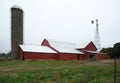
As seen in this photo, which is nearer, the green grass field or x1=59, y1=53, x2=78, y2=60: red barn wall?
the green grass field

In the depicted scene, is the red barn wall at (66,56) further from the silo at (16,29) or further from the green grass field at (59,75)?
the green grass field at (59,75)

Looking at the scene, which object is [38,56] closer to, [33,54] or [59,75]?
[33,54]

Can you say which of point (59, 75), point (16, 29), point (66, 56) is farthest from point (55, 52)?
point (59, 75)

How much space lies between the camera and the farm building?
124 ft

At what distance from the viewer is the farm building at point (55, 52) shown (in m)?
37.9

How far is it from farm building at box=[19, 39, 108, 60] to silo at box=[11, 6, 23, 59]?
1.68m

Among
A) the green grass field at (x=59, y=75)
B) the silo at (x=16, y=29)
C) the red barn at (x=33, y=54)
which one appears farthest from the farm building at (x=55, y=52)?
the green grass field at (x=59, y=75)

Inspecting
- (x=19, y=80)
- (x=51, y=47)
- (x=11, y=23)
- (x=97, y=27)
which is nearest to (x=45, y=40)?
(x=51, y=47)

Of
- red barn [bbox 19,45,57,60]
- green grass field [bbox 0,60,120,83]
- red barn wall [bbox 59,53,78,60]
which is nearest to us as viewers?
green grass field [bbox 0,60,120,83]

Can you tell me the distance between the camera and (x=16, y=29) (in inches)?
1588

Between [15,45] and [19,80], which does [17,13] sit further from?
[19,80]

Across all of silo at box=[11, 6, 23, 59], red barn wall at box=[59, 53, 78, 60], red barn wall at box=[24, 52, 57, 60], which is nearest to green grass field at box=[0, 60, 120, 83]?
red barn wall at box=[24, 52, 57, 60]

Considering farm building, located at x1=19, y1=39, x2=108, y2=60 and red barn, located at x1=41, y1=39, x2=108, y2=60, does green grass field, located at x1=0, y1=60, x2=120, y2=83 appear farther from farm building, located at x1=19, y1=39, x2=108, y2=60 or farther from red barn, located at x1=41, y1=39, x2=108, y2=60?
red barn, located at x1=41, y1=39, x2=108, y2=60

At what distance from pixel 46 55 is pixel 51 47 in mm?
5534
